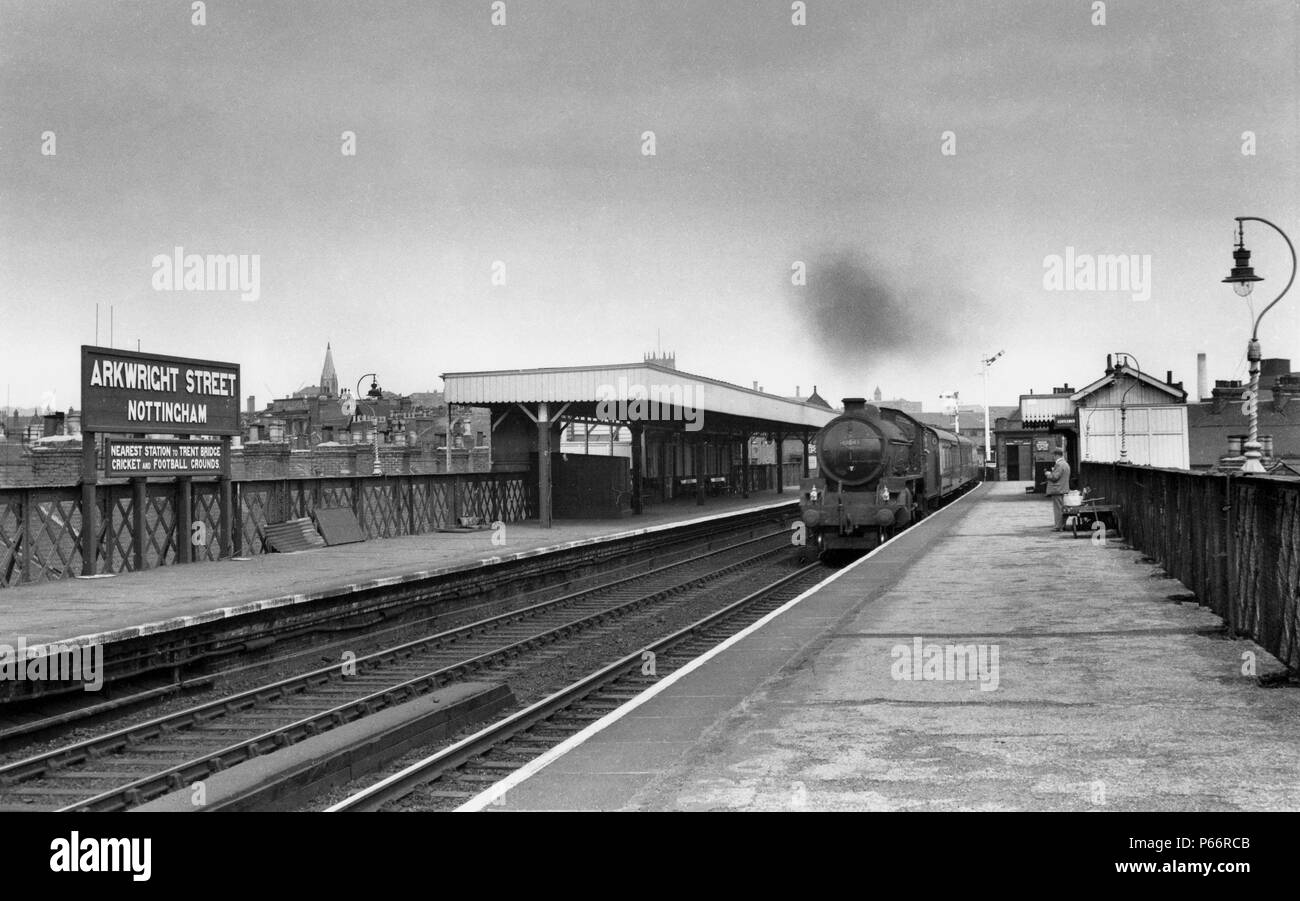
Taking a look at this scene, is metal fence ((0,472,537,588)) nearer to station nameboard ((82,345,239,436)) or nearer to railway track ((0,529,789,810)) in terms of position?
station nameboard ((82,345,239,436))

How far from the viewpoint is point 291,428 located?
8138 cm

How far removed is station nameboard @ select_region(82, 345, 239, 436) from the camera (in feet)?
56.7

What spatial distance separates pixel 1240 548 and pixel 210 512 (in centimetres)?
1737

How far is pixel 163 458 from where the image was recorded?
18297 mm

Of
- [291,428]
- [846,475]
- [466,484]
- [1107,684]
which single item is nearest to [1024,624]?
[1107,684]

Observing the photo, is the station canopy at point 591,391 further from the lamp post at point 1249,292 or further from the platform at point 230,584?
the lamp post at point 1249,292

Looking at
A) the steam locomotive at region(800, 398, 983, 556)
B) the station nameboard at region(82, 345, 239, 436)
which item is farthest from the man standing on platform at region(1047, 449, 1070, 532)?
the station nameboard at region(82, 345, 239, 436)

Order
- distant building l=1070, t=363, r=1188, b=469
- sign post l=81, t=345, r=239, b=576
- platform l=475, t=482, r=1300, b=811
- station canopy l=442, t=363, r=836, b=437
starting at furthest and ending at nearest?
1. distant building l=1070, t=363, r=1188, b=469
2. station canopy l=442, t=363, r=836, b=437
3. sign post l=81, t=345, r=239, b=576
4. platform l=475, t=482, r=1300, b=811

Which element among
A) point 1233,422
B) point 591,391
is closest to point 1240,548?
point 591,391

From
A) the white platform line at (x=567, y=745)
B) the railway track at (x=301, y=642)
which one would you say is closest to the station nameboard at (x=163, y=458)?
the railway track at (x=301, y=642)

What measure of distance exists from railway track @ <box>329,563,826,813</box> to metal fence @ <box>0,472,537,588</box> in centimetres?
990

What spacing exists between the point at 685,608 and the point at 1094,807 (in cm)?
1275

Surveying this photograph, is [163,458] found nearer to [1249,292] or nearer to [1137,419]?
[1249,292]

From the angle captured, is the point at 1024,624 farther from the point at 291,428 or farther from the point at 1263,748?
the point at 291,428
